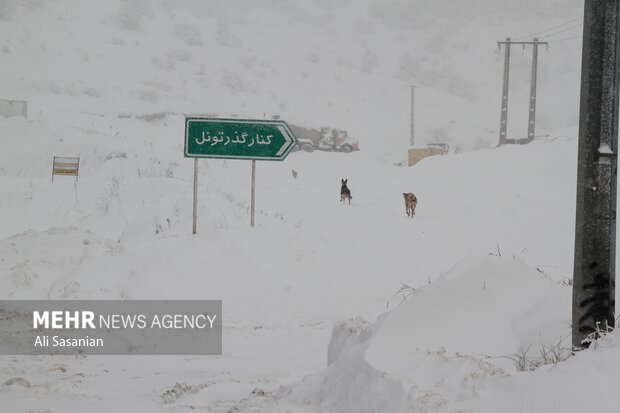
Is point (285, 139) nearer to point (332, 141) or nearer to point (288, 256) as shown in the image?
point (288, 256)

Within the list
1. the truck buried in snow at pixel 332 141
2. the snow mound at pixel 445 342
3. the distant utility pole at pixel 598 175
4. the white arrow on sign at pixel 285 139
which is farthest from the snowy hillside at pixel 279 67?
the distant utility pole at pixel 598 175

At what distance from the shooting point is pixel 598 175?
331cm

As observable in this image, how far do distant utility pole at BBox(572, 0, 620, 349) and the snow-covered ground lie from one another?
1.16 ft

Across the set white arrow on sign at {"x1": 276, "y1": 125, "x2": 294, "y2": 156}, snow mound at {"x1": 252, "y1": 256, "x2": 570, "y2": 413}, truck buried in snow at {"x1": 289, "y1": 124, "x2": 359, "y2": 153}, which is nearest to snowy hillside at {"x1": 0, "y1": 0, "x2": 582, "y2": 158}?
truck buried in snow at {"x1": 289, "y1": 124, "x2": 359, "y2": 153}

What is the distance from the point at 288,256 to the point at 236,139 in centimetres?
200

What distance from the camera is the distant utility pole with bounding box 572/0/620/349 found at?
329 centimetres

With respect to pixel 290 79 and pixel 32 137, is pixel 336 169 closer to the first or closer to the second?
pixel 32 137

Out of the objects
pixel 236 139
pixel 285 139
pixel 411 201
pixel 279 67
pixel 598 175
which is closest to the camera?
pixel 598 175

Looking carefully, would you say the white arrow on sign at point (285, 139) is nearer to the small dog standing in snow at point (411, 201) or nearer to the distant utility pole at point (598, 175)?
the distant utility pole at point (598, 175)

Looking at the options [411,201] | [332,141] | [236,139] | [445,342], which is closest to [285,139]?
[236,139]

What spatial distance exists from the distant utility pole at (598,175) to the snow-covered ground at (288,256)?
0.35 metres

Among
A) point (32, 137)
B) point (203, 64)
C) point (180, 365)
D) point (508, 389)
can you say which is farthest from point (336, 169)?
point (508, 389)

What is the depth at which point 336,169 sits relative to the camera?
1495 inches

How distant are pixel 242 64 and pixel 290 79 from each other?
492 cm
